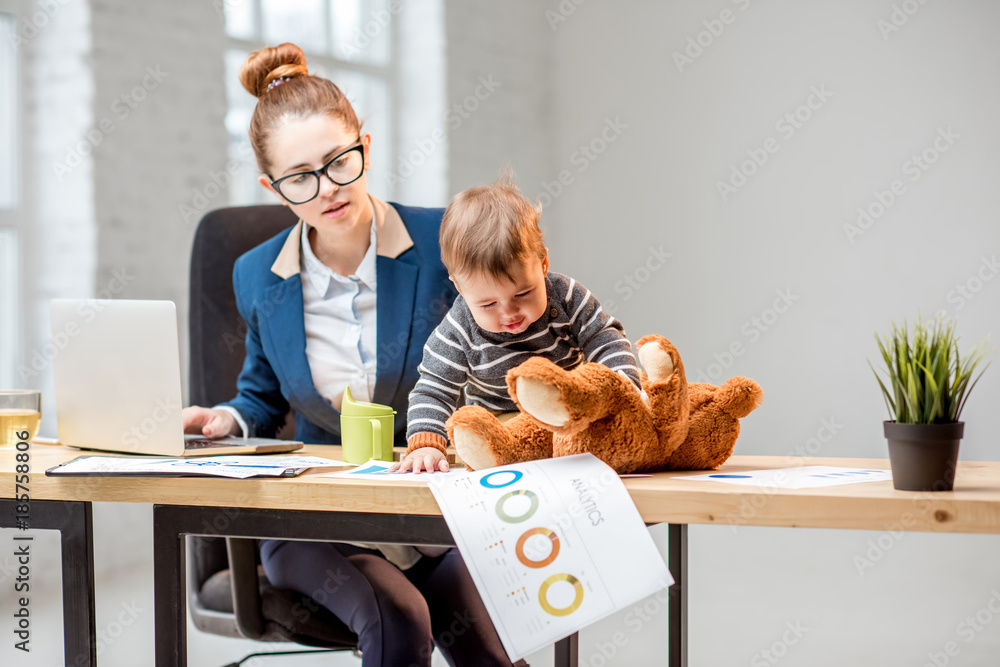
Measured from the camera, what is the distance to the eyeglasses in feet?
4.76

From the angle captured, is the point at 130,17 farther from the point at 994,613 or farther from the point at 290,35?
the point at 994,613

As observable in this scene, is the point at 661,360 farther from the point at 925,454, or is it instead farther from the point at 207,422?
the point at 207,422

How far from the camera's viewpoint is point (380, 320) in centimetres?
158

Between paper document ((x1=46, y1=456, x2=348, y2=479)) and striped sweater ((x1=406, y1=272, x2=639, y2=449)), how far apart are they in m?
0.16

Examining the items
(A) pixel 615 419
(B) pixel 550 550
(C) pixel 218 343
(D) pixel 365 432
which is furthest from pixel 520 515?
(C) pixel 218 343

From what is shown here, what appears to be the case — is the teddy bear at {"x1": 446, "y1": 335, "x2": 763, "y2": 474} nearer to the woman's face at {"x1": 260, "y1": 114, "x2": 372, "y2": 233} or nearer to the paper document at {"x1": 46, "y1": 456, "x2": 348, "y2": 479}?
the paper document at {"x1": 46, "y1": 456, "x2": 348, "y2": 479}

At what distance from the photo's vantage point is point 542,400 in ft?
2.95

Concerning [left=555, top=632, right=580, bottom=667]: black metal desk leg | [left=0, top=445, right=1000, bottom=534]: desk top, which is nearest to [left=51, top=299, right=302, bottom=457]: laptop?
[left=0, top=445, right=1000, bottom=534]: desk top

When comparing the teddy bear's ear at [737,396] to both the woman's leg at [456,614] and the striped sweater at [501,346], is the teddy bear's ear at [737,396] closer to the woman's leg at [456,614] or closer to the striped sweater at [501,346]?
the striped sweater at [501,346]

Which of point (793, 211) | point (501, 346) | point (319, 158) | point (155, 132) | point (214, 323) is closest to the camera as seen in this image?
point (501, 346)

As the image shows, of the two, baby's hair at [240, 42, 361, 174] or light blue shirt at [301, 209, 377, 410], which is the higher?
baby's hair at [240, 42, 361, 174]

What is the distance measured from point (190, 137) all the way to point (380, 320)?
2397 mm

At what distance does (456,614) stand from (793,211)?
11.9 ft

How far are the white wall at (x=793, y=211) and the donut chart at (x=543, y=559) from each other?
2455 mm
